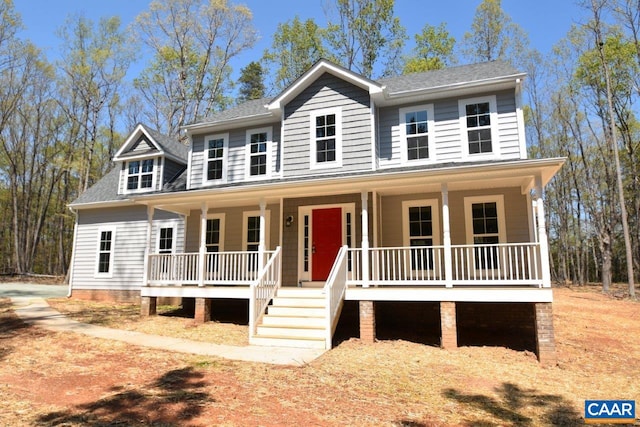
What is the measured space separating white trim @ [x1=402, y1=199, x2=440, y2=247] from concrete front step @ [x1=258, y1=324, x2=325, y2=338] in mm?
3795

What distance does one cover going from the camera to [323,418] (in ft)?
14.5

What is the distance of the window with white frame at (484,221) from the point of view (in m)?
10.1

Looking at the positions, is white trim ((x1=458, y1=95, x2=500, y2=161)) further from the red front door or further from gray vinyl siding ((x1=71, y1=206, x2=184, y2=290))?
gray vinyl siding ((x1=71, y1=206, x2=184, y2=290))

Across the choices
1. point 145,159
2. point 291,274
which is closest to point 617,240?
point 291,274

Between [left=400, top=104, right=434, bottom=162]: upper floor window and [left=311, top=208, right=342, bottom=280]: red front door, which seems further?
[left=311, top=208, right=342, bottom=280]: red front door

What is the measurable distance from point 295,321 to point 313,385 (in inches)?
121

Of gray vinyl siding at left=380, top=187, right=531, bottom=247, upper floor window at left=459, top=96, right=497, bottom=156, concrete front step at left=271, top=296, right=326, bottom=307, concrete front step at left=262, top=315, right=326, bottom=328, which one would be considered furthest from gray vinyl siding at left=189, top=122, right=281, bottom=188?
upper floor window at left=459, top=96, right=497, bottom=156

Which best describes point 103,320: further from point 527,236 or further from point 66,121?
point 66,121

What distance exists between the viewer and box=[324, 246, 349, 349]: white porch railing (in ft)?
26.0

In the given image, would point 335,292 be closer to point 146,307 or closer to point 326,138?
point 326,138

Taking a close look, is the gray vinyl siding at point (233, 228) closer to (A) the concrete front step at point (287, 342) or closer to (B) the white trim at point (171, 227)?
(B) the white trim at point (171, 227)

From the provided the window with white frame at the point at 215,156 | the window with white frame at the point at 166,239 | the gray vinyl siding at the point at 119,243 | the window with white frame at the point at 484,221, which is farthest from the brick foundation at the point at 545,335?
the window with white frame at the point at 166,239

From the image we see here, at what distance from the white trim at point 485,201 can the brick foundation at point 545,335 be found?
268 cm

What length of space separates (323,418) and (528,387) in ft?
11.5
